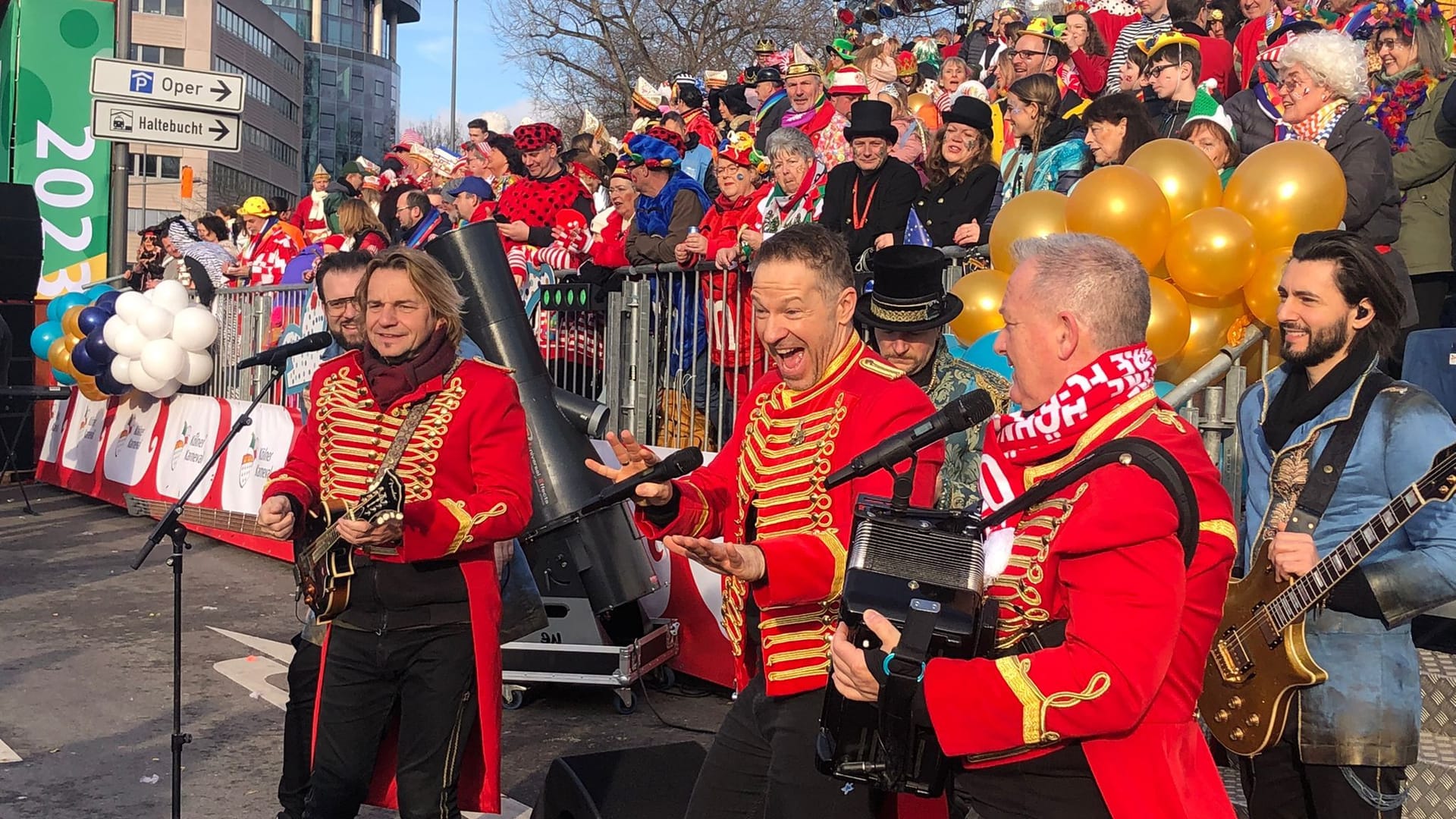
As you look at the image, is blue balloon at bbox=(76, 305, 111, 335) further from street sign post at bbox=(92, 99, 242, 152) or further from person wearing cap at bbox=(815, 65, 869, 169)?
person wearing cap at bbox=(815, 65, 869, 169)

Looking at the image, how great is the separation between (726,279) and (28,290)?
11.4 metres

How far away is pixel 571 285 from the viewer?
9109 mm

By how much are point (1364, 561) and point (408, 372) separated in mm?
2815

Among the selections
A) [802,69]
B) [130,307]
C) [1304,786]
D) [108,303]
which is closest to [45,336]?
[108,303]

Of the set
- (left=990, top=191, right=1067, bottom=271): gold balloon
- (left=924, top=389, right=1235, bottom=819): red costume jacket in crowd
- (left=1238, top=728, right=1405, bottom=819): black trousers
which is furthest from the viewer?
(left=990, top=191, right=1067, bottom=271): gold balloon

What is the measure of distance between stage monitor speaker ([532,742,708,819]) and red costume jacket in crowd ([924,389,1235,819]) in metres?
1.83

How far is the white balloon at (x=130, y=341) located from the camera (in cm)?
1252

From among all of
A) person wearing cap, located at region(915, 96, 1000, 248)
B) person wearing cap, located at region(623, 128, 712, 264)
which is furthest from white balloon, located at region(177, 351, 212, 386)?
person wearing cap, located at region(915, 96, 1000, 248)

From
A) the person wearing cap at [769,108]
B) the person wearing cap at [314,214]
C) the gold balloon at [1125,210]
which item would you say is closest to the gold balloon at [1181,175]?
the gold balloon at [1125,210]

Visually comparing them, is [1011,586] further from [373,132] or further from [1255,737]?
[373,132]

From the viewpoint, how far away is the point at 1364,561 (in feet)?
11.7

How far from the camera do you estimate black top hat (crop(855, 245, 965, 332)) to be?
15.4 feet

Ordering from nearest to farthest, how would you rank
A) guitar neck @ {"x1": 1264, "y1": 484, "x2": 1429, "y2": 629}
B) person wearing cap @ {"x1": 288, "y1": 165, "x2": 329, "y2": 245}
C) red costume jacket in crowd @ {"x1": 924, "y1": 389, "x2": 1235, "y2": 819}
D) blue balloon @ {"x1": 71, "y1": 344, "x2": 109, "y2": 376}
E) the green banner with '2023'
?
red costume jacket in crowd @ {"x1": 924, "y1": 389, "x2": 1235, "y2": 819} < guitar neck @ {"x1": 1264, "y1": 484, "x2": 1429, "y2": 629} < blue balloon @ {"x1": 71, "y1": 344, "x2": 109, "y2": 376} < person wearing cap @ {"x1": 288, "y1": 165, "x2": 329, "y2": 245} < the green banner with '2023'

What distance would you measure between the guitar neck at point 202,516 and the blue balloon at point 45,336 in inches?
121
